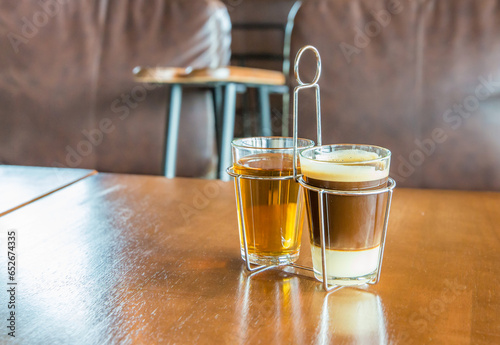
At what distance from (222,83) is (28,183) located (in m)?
0.84

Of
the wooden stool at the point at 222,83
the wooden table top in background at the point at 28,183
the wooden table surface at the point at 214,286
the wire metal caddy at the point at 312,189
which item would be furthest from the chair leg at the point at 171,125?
the wire metal caddy at the point at 312,189

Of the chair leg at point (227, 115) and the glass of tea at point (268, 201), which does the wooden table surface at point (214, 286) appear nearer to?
the glass of tea at point (268, 201)

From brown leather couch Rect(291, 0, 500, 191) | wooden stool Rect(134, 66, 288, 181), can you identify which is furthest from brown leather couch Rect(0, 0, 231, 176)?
brown leather couch Rect(291, 0, 500, 191)

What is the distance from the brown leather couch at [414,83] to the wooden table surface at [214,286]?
908mm

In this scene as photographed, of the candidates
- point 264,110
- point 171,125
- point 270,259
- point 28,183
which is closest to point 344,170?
point 270,259

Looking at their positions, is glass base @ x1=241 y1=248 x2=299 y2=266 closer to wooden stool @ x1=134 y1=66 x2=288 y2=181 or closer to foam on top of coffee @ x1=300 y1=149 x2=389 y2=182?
foam on top of coffee @ x1=300 y1=149 x2=389 y2=182

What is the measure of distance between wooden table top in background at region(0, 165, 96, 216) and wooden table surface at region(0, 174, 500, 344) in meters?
0.06

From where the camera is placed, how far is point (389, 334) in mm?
420

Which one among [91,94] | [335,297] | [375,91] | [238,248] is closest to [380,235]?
[335,297]

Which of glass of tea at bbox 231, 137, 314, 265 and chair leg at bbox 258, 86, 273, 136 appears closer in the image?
glass of tea at bbox 231, 137, 314, 265

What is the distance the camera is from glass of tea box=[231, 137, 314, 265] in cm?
55

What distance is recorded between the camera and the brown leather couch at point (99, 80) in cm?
202

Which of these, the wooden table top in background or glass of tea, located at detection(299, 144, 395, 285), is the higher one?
glass of tea, located at detection(299, 144, 395, 285)

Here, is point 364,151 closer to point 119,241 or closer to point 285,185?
A: point 285,185
